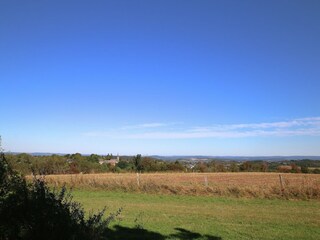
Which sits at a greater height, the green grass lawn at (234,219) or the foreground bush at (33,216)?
the foreground bush at (33,216)

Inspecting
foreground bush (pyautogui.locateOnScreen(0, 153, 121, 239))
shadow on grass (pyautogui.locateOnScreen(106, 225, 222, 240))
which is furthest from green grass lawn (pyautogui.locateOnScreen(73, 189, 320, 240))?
foreground bush (pyautogui.locateOnScreen(0, 153, 121, 239))

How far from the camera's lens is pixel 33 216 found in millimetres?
4301

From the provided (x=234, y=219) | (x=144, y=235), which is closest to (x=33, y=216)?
(x=144, y=235)

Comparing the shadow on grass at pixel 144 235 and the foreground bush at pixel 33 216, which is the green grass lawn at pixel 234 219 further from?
the foreground bush at pixel 33 216

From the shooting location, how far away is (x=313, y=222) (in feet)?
40.8

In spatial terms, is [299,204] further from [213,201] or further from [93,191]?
[93,191]

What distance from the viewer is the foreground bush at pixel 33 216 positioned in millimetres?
4145

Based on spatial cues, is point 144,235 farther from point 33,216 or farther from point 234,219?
point 33,216

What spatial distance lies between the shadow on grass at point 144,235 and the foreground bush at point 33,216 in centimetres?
450

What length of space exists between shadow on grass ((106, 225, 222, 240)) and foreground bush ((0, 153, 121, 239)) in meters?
4.50

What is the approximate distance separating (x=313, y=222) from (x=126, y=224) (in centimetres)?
706

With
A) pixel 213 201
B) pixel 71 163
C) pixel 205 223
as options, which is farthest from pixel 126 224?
pixel 71 163

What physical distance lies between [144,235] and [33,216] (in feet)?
19.5

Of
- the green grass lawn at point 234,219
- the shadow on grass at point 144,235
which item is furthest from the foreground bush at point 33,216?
the green grass lawn at point 234,219
